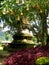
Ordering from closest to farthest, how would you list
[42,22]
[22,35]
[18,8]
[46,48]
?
[18,8] → [46,48] → [42,22] → [22,35]

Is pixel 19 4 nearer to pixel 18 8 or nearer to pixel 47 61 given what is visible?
pixel 18 8

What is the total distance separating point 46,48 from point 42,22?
421 centimetres

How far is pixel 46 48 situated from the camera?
1655cm

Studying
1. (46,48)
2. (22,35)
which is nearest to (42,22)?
(46,48)

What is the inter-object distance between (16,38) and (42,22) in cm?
1468

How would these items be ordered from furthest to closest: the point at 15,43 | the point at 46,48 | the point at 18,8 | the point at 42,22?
the point at 15,43 < the point at 42,22 < the point at 46,48 < the point at 18,8

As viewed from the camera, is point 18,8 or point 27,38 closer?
point 18,8

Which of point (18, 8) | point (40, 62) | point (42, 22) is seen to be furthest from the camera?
point (42, 22)

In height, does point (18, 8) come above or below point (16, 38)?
above

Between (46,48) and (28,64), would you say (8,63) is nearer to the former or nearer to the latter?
(28,64)

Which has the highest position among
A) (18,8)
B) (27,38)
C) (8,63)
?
(18,8)

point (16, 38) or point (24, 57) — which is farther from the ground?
point (24, 57)

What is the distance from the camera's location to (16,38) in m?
34.7

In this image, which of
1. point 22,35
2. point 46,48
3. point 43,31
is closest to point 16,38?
point 22,35
